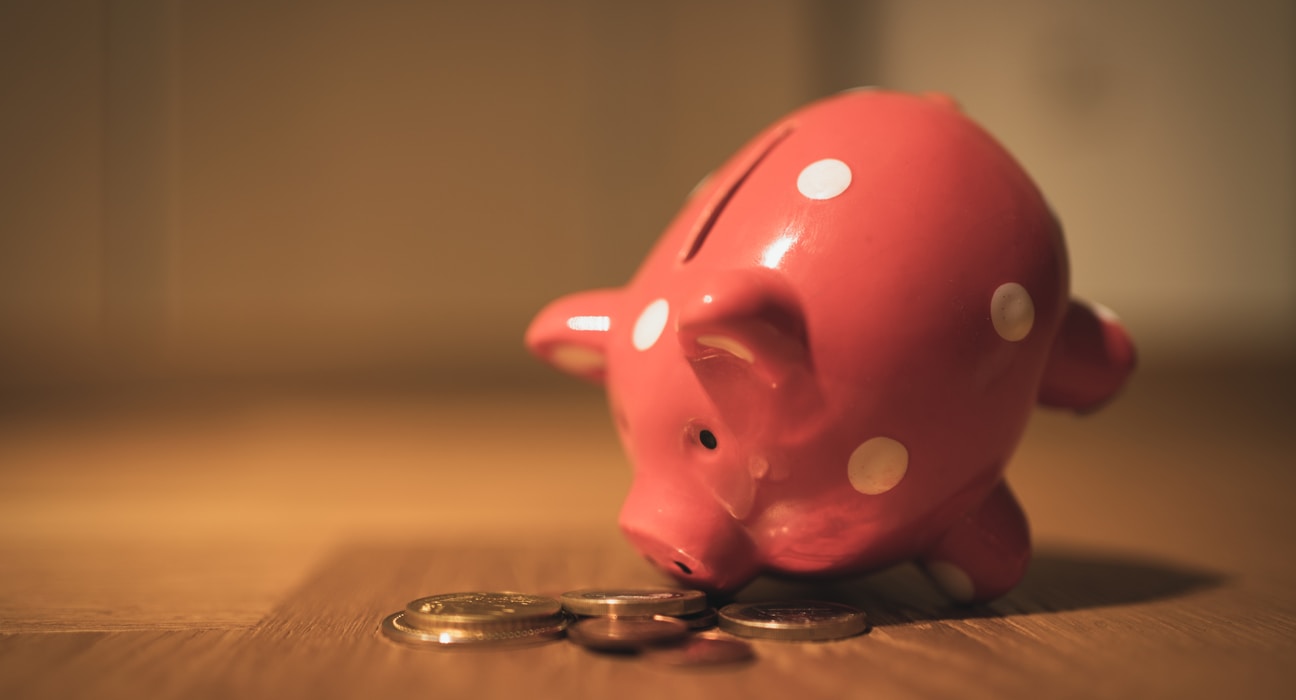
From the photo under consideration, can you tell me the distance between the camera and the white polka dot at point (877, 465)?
0.61m

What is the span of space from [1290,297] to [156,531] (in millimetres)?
2835

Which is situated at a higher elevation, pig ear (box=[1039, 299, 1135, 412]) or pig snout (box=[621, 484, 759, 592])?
pig ear (box=[1039, 299, 1135, 412])

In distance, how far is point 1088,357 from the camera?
711 mm

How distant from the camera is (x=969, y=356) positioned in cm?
62

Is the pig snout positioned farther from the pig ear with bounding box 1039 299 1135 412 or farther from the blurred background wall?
the blurred background wall

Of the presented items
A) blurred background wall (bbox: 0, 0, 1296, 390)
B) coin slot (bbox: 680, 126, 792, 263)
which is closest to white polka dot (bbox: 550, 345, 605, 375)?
coin slot (bbox: 680, 126, 792, 263)

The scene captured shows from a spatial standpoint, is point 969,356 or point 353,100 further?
point 353,100

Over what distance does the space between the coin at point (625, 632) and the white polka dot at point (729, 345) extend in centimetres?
14

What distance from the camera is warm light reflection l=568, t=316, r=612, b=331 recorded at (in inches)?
29.3

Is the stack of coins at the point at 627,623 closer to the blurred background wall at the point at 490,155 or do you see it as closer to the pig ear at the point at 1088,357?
the pig ear at the point at 1088,357

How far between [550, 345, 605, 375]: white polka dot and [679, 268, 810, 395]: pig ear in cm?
15

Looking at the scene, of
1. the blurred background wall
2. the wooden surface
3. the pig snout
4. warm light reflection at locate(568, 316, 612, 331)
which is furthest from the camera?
the blurred background wall

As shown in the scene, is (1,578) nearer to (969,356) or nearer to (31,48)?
(969,356)

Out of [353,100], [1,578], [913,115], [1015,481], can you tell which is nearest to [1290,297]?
[1015,481]
